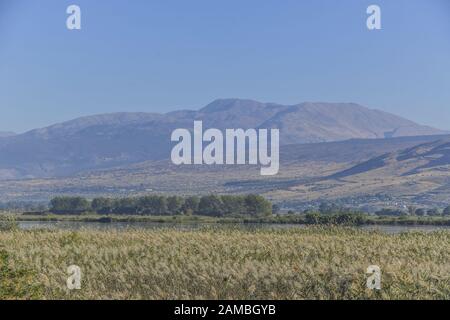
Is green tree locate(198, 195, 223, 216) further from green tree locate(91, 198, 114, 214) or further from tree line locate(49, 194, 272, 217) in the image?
green tree locate(91, 198, 114, 214)

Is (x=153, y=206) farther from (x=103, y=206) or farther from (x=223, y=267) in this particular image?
(x=223, y=267)

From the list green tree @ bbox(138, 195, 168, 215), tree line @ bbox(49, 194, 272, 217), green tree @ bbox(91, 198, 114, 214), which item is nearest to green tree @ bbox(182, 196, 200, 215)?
tree line @ bbox(49, 194, 272, 217)

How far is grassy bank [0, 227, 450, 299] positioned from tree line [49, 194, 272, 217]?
66.5 meters

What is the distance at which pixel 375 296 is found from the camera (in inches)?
829

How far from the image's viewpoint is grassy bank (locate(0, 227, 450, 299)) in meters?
21.7

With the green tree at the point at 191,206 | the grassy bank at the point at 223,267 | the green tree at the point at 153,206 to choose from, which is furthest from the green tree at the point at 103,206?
the grassy bank at the point at 223,267

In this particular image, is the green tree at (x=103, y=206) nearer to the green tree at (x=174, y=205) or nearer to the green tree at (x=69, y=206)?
the green tree at (x=69, y=206)

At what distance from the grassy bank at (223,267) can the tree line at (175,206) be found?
66.5 metres

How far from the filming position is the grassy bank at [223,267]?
21.7m

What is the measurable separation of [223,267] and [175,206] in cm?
8221
